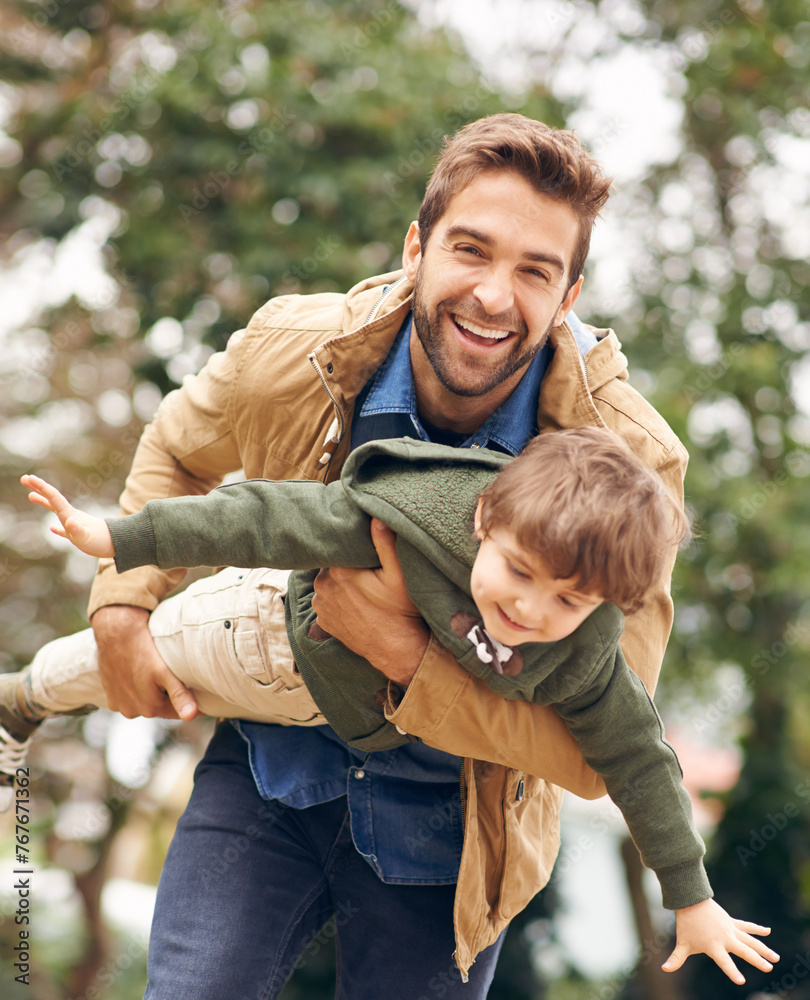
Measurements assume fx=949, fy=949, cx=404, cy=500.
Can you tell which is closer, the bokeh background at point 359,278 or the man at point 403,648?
the man at point 403,648

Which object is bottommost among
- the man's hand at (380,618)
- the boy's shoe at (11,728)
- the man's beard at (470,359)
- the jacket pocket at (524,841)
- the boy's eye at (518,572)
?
the boy's shoe at (11,728)

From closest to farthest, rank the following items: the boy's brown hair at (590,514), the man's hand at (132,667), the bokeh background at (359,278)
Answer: the boy's brown hair at (590,514) < the man's hand at (132,667) < the bokeh background at (359,278)

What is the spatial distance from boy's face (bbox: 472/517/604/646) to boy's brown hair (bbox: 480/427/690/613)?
0.07 ft

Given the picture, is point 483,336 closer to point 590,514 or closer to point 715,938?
point 590,514

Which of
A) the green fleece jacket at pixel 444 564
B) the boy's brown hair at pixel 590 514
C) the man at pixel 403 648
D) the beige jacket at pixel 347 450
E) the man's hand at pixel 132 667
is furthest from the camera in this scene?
the man's hand at pixel 132 667

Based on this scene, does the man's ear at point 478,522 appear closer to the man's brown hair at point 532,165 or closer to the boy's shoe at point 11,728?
the man's brown hair at point 532,165

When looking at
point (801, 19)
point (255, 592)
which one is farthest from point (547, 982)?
point (801, 19)

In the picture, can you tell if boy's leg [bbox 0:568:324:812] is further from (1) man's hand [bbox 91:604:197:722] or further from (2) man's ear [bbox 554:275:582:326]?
(2) man's ear [bbox 554:275:582:326]

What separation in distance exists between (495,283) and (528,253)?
91 mm

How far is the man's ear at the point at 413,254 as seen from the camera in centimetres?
209

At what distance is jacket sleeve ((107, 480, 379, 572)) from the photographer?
161cm

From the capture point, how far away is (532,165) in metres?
1.89

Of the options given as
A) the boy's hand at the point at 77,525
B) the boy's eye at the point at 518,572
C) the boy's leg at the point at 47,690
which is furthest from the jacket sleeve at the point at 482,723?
the boy's leg at the point at 47,690

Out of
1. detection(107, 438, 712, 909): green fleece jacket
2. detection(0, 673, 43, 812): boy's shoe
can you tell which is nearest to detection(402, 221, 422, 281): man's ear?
detection(107, 438, 712, 909): green fleece jacket
